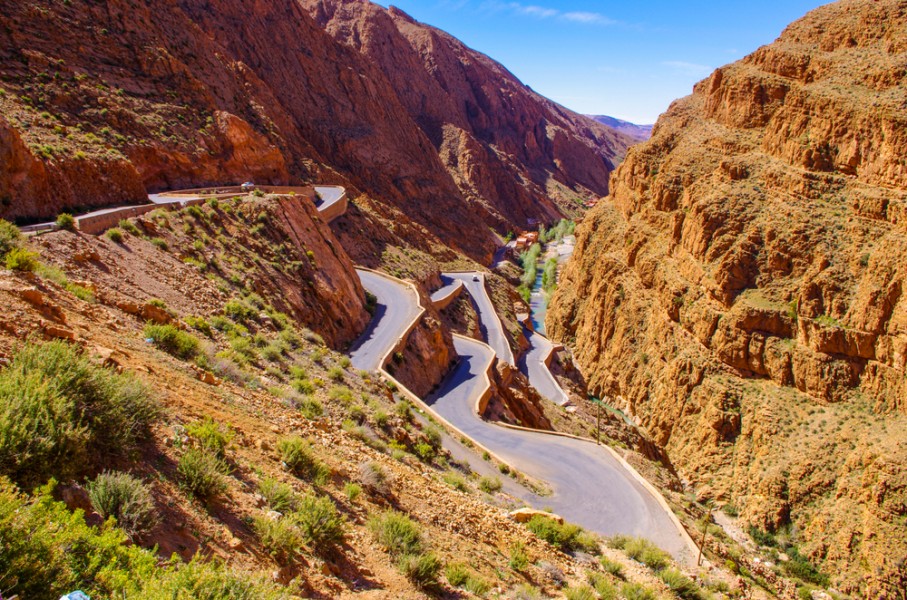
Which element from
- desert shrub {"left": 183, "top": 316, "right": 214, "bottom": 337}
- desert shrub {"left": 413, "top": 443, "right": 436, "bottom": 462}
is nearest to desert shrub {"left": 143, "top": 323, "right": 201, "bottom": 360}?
desert shrub {"left": 183, "top": 316, "right": 214, "bottom": 337}

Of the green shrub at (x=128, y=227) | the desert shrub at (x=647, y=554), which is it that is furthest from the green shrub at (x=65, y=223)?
the desert shrub at (x=647, y=554)

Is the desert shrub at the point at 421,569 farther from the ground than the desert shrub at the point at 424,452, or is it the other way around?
the desert shrub at the point at 421,569

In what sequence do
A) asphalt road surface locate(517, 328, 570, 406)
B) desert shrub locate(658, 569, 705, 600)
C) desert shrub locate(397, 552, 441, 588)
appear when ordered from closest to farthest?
desert shrub locate(397, 552, 441, 588) → desert shrub locate(658, 569, 705, 600) → asphalt road surface locate(517, 328, 570, 406)

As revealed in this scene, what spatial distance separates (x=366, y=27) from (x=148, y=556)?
11035 cm

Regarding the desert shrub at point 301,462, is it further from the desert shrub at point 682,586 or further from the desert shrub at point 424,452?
the desert shrub at point 682,586

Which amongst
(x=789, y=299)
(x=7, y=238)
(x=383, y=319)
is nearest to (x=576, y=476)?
(x=383, y=319)

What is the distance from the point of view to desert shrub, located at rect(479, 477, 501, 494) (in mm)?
14180

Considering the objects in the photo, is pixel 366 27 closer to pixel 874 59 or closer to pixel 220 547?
pixel 874 59

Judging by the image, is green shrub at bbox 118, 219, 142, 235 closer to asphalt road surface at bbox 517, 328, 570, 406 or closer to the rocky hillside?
asphalt road surface at bbox 517, 328, 570, 406

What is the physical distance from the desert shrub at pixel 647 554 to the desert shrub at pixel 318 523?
8318mm

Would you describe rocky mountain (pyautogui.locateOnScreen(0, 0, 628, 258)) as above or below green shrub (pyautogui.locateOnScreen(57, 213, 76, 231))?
above

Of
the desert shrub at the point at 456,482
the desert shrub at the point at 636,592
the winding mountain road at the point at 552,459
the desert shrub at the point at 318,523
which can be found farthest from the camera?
the winding mountain road at the point at 552,459

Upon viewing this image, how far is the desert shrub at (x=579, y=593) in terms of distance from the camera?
873 cm

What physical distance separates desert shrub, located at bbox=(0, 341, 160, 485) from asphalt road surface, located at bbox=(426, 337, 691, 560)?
483 inches
